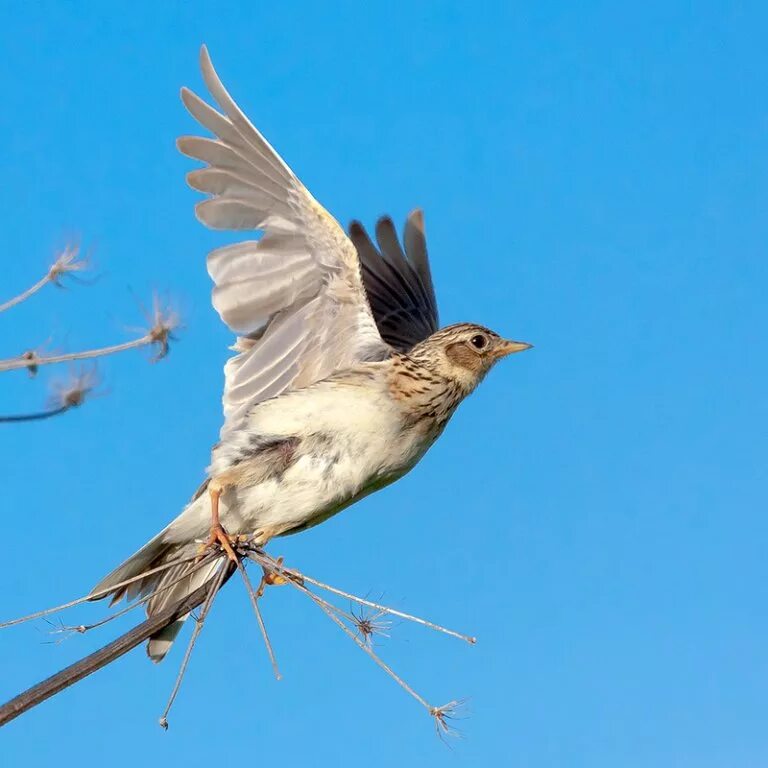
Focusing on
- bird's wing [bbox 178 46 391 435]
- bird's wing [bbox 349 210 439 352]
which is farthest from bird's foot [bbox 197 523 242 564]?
bird's wing [bbox 349 210 439 352]

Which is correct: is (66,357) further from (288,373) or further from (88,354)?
(288,373)

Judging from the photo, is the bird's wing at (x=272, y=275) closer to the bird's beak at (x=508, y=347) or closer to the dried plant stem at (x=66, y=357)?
the bird's beak at (x=508, y=347)

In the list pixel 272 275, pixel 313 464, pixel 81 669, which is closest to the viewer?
pixel 81 669

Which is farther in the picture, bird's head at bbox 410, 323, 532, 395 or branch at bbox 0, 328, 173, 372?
bird's head at bbox 410, 323, 532, 395

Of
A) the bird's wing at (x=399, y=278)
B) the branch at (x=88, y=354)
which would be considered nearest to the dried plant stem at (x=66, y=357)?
the branch at (x=88, y=354)

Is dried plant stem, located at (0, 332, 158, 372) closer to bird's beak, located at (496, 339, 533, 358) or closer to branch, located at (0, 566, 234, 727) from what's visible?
branch, located at (0, 566, 234, 727)

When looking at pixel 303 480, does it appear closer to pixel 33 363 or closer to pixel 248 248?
pixel 248 248

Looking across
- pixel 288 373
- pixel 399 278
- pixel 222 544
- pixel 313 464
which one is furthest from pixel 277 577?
pixel 399 278

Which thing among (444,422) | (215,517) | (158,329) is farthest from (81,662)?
(444,422)
